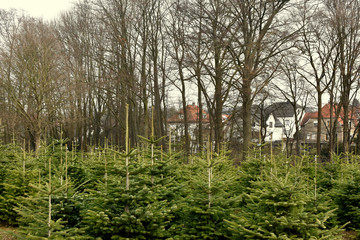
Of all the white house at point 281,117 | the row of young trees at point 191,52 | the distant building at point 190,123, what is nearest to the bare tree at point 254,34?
the row of young trees at point 191,52

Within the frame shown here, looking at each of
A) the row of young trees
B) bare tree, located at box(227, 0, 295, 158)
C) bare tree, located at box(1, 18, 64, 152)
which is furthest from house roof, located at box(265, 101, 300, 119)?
bare tree, located at box(1, 18, 64, 152)

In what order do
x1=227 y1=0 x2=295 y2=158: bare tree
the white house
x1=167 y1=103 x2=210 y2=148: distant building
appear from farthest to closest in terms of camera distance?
the white house
x1=167 y1=103 x2=210 y2=148: distant building
x1=227 y1=0 x2=295 y2=158: bare tree

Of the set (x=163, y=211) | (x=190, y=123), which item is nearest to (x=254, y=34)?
(x=163, y=211)

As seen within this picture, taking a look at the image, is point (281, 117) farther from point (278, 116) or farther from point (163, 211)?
point (163, 211)

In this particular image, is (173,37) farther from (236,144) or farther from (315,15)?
(236,144)

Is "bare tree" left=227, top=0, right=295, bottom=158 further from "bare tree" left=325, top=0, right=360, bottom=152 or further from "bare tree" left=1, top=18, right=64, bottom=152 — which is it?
"bare tree" left=1, top=18, right=64, bottom=152

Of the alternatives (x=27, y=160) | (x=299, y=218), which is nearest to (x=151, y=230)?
(x=299, y=218)

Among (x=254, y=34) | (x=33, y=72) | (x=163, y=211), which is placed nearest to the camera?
(x=163, y=211)

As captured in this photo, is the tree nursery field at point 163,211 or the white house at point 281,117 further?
the white house at point 281,117

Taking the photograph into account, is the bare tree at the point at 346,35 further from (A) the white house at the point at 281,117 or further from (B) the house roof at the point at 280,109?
(B) the house roof at the point at 280,109

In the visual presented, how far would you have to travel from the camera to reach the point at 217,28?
586 inches

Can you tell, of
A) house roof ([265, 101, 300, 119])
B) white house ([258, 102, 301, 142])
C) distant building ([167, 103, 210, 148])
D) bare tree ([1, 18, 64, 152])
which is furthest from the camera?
white house ([258, 102, 301, 142])

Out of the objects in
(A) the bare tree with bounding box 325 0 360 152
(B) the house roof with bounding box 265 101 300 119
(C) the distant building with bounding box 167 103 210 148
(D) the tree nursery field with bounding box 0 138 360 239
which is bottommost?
(D) the tree nursery field with bounding box 0 138 360 239

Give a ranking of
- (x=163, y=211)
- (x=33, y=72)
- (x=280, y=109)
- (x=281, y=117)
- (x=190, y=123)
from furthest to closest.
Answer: (x=190, y=123)
(x=280, y=109)
(x=281, y=117)
(x=33, y=72)
(x=163, y=211)
